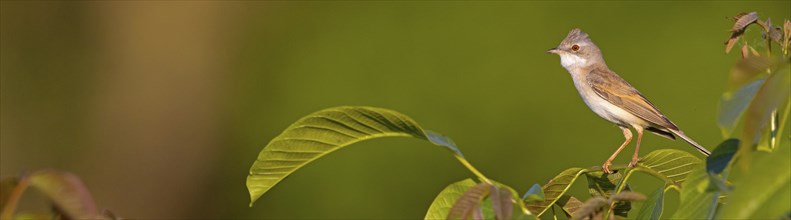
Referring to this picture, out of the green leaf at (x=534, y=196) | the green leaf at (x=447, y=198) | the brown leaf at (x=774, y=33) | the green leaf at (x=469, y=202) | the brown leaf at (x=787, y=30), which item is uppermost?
the brown leaf at (x=787, y=30)

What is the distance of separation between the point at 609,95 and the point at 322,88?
459 centimetres

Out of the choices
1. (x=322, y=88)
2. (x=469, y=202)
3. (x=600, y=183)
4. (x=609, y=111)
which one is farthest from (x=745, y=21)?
(x=322, y=88)

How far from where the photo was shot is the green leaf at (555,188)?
1.72 meters

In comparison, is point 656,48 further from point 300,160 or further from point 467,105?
point 300,160

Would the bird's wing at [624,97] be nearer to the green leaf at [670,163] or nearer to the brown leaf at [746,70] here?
the green leaf at [670,163]

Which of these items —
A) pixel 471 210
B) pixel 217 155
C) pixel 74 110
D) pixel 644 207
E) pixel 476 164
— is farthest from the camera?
pixel 74 110

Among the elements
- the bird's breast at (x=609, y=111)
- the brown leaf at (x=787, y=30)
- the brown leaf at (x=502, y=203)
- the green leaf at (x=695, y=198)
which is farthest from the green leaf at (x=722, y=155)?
the bird's breast at (x=609, y=111)

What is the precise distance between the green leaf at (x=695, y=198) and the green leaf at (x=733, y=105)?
0.28 ft

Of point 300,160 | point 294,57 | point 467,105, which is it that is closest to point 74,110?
point 294,57

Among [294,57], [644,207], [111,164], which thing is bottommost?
[111,164]

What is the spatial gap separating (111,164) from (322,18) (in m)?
2.65

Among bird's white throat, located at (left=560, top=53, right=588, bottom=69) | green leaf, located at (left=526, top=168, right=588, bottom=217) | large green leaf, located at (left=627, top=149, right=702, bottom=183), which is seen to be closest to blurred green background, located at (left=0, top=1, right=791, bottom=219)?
bird's white throat, located at (left=560, top=53, right=588, bottom=69)

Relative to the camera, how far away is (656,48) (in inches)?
335

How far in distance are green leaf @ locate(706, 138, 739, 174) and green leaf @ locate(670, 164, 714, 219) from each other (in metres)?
0.01
